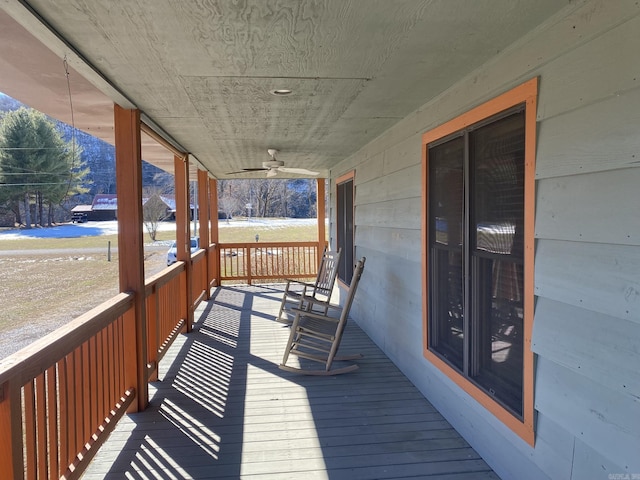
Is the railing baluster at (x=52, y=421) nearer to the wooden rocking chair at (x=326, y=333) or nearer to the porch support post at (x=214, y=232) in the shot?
the wooden rocking chair at (x=326, y=333)

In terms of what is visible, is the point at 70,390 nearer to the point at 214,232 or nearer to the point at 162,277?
the point at 162,277

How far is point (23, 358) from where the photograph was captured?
1.47 metres

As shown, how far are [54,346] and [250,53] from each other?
1559mm

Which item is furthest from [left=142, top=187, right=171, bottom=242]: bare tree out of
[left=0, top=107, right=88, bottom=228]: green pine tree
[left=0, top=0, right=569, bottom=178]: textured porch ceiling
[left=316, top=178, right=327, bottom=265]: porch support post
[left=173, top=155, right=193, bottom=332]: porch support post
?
[left=0, top=0, right=569, bottom=178]: textured porch ceiling

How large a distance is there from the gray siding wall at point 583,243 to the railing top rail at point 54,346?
6.47 feet

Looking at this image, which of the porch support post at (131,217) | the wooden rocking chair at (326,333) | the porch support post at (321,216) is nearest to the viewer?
the porch support post at (131,217)

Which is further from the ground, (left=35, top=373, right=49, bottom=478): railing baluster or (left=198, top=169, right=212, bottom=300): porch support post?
(left=198, top=169, right=212, bottom=300): porch support post

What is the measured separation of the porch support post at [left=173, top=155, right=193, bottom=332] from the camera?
4641 millimetres

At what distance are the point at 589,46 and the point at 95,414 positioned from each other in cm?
279

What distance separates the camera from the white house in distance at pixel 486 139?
133 cm

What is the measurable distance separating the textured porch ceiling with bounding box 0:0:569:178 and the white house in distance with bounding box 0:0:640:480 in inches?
0.5

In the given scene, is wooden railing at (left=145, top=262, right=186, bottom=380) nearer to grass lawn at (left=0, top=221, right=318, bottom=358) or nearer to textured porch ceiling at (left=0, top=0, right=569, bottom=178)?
grass lawn at (left=0, top=221, right=318, bottom=358)

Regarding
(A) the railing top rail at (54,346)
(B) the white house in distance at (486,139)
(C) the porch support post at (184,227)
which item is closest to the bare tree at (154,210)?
(C) the porch support post at (184,227)

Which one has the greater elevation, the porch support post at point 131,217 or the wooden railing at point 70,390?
the porch support post at point 131,217
